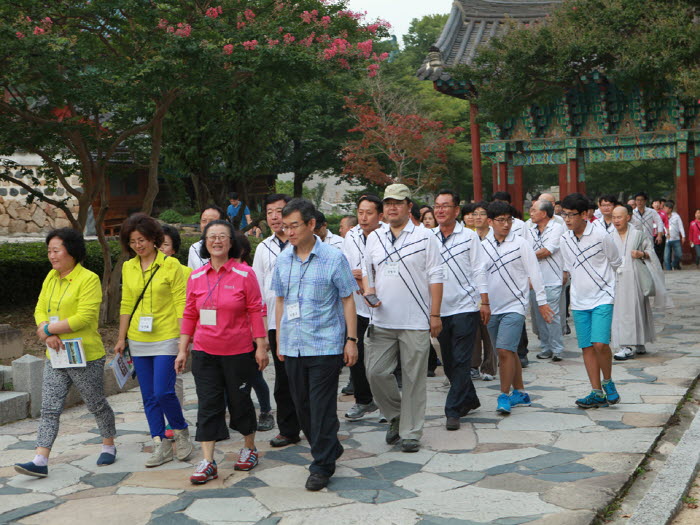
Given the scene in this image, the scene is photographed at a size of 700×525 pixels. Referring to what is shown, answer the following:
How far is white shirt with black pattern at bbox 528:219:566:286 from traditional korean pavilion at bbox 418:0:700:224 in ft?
30.2

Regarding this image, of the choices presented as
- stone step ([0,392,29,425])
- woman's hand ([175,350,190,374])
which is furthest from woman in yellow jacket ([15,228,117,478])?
stone step ([0,392,29,425])

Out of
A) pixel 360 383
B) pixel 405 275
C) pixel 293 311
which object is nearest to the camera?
pixel 293 311

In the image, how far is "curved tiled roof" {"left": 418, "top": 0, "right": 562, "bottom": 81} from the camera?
2158 cm

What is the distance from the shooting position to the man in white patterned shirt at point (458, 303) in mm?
6840

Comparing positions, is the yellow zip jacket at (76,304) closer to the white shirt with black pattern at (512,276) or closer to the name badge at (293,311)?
the name badge at (293,311)

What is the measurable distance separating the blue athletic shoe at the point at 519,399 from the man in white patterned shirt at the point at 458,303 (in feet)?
1.45

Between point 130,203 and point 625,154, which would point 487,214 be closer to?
point 625,154

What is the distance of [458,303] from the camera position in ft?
22.8

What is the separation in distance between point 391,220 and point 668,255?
16.0 m

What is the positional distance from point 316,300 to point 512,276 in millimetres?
2426

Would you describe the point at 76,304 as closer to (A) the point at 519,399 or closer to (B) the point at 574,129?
(A) the point at 519,399

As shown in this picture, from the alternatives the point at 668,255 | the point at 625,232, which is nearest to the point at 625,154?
the point at 668,255

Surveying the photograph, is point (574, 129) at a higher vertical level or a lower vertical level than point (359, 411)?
higher

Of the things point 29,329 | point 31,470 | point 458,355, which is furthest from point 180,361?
point 29,329
